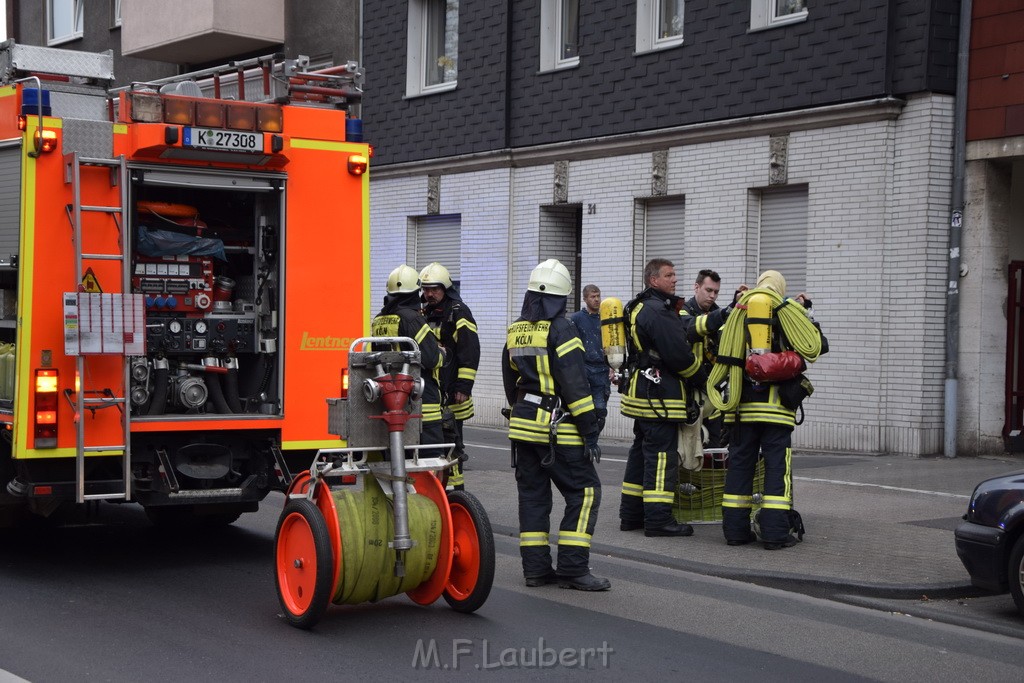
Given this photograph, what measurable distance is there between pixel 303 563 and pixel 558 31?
13.7 m

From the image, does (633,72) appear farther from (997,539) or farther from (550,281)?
(997,539)

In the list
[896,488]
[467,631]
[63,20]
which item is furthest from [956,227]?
[63,20]

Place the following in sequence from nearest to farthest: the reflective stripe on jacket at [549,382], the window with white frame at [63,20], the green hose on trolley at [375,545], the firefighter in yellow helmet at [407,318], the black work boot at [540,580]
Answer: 1. the green hose on trolley at [375,545]
2. the reflective stripe on jacket at [549,382]
3. the black work boot at [540,580]
4. the firefighter in yellow helmet at [407,318]
5. the window with white frame at [63,20]

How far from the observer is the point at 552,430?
309 inches

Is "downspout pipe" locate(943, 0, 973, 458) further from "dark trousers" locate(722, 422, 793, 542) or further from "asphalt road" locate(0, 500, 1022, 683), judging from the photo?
"asphalt road" locate(0, 500, 1022, 683)

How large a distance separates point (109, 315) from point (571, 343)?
280 centimetres

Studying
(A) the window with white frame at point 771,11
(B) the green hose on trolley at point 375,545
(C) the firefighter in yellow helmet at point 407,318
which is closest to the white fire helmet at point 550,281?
(B) the green hose on trolley at point 375,545

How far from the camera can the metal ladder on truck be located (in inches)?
312

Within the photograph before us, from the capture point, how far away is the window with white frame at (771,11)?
15.9m

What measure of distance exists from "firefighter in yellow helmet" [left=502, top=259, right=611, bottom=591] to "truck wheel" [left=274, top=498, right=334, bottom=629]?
161 cm

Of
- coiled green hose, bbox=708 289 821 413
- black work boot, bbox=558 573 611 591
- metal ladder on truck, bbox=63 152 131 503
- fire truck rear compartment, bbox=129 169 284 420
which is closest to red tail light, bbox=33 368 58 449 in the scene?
metal ladder on truck, bbox=63 152 131 503

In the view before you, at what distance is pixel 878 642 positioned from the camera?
6949 millimetres

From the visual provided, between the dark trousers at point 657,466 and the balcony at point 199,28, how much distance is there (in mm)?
15448

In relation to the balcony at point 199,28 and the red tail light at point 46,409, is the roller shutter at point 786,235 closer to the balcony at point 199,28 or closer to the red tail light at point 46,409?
the red tail light at point 46,409
